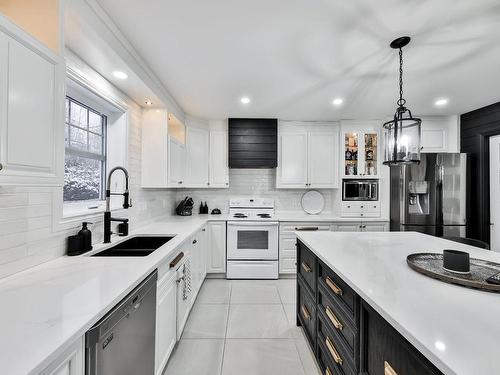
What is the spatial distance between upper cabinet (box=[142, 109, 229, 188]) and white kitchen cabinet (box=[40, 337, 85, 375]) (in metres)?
2.07

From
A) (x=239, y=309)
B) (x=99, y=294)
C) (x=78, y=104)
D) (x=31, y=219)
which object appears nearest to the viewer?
(x=99, y=294)

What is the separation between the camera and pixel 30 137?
91 cm

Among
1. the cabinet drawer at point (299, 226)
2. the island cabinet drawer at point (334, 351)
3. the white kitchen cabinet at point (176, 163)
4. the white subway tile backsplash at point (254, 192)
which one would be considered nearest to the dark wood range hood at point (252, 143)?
the white subway tile backsplash at point (254, 192)

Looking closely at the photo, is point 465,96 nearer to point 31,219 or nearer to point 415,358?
point 415,358

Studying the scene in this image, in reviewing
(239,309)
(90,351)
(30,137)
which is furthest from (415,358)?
(239,309)

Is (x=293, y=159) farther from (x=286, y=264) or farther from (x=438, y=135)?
(x=438, y=135)

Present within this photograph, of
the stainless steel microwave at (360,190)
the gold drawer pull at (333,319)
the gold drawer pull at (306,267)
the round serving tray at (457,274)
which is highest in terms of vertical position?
the stainless steel microwave at (360,190)

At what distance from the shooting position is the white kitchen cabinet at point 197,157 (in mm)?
3770

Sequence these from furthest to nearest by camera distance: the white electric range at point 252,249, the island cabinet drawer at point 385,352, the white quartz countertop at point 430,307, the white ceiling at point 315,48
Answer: the white electric range at point 252,249, the white ceiling at point 315,48, the island cabinet drawer at point 385,352, the white quartz countertop at point 430,307

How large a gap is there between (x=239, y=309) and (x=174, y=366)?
960 mm

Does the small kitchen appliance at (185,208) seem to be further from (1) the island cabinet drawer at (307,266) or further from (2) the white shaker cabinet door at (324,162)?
(1) the island cabinet drawer at (307,266)

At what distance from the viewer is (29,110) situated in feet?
2.96

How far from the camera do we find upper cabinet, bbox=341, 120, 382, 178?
3697 millimetres

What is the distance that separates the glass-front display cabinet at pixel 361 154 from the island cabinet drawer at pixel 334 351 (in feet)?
8.67
